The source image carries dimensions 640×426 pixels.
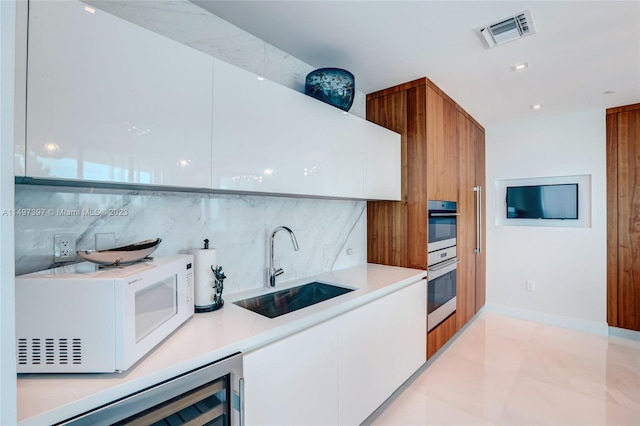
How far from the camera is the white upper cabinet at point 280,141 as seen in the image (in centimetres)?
138

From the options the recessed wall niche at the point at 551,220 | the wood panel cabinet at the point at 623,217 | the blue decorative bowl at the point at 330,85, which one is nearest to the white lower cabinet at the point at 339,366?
the blue decorative bowl at the point at 330,85

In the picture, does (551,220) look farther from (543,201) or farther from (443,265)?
(443,265)

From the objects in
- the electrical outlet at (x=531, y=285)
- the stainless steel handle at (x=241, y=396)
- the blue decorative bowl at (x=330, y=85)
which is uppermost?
the blue decorative bowl at (x=330, y=85)

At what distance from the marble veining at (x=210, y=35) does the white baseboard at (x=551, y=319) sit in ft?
12.4

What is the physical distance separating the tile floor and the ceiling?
250cm

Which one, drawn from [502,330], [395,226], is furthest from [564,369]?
[395,226]

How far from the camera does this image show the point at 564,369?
258cm

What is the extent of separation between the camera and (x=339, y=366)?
1.58m

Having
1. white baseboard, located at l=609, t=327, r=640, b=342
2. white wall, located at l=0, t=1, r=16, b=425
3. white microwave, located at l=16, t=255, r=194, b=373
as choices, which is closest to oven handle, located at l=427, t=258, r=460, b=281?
white baseboard, located at l=609, t=327, r=640, b=342

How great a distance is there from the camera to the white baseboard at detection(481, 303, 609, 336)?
331cm

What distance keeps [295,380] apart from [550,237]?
12.1 feet

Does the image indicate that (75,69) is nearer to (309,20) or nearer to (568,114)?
(309,20)

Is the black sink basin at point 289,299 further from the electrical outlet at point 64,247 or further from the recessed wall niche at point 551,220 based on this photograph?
the recessed wall niche at point 551,220

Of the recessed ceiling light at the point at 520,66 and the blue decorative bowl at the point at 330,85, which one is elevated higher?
the recessed ceiling light at the point at 520,66
